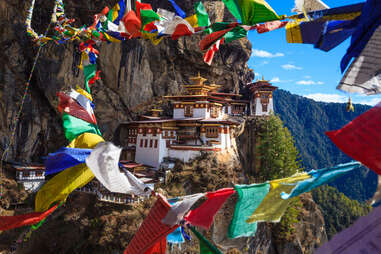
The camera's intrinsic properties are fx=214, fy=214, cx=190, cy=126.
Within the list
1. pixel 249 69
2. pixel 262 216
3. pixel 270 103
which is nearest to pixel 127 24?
pixel 262 216

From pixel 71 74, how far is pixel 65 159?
1498cm

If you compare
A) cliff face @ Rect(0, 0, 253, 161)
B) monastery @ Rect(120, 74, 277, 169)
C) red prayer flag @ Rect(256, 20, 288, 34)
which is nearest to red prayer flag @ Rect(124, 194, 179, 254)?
red prayer flag @ Rect(256, 20, 288, 34)

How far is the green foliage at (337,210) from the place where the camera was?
142 feet

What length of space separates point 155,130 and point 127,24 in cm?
1302

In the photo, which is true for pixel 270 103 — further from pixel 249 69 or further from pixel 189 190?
pixel 189 190

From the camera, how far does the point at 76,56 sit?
1598cm

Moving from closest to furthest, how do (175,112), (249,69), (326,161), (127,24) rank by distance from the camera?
(127,24)
(175,112)
(249,69)
(326,161)

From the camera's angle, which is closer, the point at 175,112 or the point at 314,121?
the point at 175,112

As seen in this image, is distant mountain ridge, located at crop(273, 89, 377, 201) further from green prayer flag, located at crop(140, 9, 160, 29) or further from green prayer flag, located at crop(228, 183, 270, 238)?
green prayer flag, located at crop(228, 183, 270, 238)

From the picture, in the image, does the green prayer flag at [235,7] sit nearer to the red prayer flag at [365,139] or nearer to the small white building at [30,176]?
the red prayer flag at [365,139]

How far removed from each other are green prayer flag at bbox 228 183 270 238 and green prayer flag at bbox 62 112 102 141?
2956 mm

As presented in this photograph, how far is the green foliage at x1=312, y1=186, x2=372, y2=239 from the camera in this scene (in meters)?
43.3

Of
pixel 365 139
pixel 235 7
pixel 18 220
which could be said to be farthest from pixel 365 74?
pixel 18 220

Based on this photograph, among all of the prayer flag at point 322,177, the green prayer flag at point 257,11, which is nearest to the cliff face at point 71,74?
the green prayer flag at point 257,11
